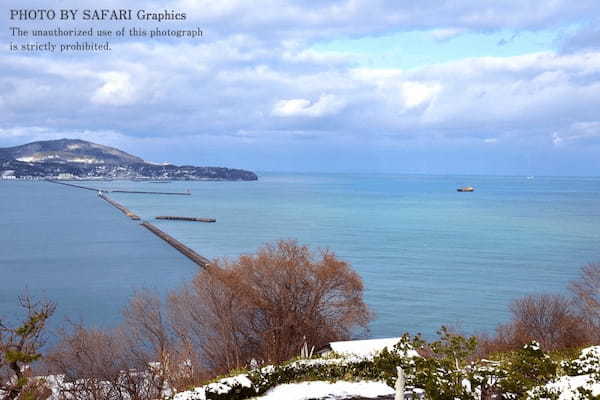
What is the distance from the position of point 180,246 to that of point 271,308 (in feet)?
110

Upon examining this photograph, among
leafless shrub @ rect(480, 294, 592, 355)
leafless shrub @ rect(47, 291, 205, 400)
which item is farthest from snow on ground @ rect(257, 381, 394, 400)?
leafless shrub @ rect(480, 294, 592, 355)

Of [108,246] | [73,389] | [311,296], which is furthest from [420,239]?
[73,389]

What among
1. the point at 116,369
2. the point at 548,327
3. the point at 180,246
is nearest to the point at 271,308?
the point at 116,369

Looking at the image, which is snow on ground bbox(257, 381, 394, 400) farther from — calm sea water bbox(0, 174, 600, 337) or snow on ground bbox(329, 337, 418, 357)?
calm sea water bbox(0, 174, 600, 337)

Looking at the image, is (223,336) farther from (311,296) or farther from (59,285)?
(59,285)

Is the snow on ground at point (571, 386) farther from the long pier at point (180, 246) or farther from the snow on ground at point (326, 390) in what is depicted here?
the long pier at point (180, 246)

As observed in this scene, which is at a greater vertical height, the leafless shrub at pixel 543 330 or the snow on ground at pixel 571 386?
the snow on ground at pixel 571 386

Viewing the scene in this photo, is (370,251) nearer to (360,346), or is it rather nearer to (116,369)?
(116,369)

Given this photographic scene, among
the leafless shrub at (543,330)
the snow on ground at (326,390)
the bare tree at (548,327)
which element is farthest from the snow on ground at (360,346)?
the bare tree at (548,327)

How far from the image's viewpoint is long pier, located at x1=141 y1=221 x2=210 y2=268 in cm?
4891

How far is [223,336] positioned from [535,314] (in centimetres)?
1459

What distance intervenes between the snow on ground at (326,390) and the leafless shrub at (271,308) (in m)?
11.3

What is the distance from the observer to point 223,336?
24141 mm

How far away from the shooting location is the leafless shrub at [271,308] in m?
24.1
